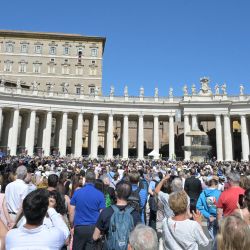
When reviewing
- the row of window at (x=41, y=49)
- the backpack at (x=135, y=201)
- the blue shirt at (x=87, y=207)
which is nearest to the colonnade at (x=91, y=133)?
the row of window at (x=41, y=49)

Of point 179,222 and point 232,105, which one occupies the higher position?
point 232,105

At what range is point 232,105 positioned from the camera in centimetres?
6575

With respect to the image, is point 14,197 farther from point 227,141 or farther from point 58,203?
point 227,141

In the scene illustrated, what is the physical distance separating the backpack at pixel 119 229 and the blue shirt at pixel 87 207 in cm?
190

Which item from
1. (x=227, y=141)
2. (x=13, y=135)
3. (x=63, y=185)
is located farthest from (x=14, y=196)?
(x=227, y=141)

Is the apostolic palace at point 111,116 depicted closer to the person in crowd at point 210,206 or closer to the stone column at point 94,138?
the stone column at point 94,138

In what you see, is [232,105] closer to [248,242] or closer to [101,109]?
[101,109]

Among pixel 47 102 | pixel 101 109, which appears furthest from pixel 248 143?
pixel 47 102

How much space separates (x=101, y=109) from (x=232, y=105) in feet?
86.0

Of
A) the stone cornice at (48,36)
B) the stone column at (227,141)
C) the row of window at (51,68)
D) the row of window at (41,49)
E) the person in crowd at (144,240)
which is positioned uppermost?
the stone cornice at (48,36)

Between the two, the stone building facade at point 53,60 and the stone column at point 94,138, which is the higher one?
the stone building facade at point 53,60

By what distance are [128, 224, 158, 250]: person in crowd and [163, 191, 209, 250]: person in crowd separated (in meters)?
1.40

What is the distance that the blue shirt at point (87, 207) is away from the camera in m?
8.04

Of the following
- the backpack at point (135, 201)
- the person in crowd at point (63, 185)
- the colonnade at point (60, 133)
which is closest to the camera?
the backpack at point (135, 201)
